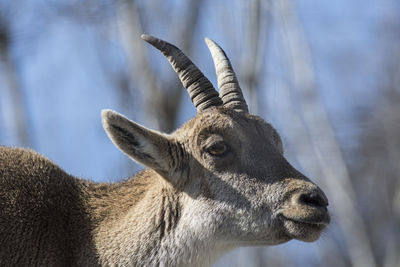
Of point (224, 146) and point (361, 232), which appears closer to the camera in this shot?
point (224, 146)

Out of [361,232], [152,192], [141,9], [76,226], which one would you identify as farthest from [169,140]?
[361,232]

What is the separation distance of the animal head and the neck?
0.09 metres

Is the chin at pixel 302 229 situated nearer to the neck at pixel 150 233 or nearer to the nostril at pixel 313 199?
the nostril at pixel 313 199

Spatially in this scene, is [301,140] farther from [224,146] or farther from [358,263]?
[224,146]

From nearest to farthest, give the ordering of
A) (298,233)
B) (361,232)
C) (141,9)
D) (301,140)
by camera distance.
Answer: (298,233) < (141,9) < (361,232) < (301,140)

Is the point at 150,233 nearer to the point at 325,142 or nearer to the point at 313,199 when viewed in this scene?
the point at 313,199

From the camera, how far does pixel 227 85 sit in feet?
32.4

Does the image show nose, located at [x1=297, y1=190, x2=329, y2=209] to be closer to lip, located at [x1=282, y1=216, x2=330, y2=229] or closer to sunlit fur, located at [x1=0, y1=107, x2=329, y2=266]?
sunlit fur, located at [x1=0, y1=107, x2=329, y2=266]

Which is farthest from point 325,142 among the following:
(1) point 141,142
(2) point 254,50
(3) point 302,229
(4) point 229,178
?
(1) point 141,142

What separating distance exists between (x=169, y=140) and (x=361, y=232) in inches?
600

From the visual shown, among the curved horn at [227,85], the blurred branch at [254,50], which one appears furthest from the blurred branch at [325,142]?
the curved horn at [227,85]

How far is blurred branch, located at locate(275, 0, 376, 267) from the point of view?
74.3 ft

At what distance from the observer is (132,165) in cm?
2261

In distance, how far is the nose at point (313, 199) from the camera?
853cm
